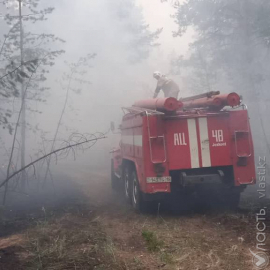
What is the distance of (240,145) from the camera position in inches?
277

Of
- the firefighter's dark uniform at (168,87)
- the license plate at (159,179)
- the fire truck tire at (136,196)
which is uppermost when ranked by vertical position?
the firefighter's dark uniform at (168,87)

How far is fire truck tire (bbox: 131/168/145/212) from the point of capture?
24.5ft

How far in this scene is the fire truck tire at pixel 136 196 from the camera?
24.5ft

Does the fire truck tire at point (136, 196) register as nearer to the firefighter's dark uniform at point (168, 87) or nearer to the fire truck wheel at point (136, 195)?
the fire truck wheel at point (136, 195)

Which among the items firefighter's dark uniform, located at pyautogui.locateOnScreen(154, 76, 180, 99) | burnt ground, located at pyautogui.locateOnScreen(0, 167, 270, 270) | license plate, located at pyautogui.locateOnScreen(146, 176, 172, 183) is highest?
firefighter's dark uniform, located at pyautogui.locateOnScreen(154, 76, 180, 99)

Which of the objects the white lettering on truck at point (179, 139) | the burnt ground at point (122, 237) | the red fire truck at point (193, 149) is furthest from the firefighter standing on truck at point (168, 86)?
the burnt ground at point (122, 237)

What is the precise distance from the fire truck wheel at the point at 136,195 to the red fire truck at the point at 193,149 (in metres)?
0.23

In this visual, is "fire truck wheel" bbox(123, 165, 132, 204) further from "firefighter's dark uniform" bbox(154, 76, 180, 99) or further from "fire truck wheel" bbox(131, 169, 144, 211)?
"firefighter's dark uniform" bbox(154, 76, 180, 99)

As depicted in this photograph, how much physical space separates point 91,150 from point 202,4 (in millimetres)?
12443

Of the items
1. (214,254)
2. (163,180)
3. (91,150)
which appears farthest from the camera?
(91,150)

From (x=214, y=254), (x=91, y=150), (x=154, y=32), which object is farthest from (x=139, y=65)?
(x=214, y=254)

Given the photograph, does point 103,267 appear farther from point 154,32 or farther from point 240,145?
point 154,32

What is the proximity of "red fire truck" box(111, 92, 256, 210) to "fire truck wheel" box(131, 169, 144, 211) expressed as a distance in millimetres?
226

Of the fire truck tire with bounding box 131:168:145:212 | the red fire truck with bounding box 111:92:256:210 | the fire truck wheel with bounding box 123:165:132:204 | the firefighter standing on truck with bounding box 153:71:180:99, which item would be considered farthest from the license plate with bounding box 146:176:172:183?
the firefighter standing on truck with bounding box 153:71:180:99
